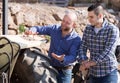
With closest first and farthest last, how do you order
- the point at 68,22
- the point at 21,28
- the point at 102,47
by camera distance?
the point at 102,47 < the point at 68,22 < the point at 21,28

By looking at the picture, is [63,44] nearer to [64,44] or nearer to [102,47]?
[64,44]

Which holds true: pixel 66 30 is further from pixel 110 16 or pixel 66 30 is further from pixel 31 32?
pixel 110 16

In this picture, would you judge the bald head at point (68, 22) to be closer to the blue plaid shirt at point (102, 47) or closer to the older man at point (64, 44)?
the older man at point (64, 44)

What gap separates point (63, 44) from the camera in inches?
207

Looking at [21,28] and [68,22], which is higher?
[68,22]

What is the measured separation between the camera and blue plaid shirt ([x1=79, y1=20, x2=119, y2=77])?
489 cm

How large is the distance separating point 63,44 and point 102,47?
0.50m

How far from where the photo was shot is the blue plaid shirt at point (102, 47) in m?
4.89

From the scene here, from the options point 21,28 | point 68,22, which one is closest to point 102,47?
point 68,22

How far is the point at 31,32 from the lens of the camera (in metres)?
5.23

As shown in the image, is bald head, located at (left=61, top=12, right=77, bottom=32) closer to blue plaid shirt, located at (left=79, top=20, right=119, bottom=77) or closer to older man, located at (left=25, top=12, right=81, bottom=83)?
older man, located at (left=25, top=12, right=81, bottom=83)

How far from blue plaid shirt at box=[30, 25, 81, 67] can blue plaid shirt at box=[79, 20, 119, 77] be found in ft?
0.40

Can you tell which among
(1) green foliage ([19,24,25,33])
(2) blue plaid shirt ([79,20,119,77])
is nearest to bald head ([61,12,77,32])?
(2) blue plaid shirt ([79,20,119,77])

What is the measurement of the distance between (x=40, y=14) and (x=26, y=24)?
0.74 metres
